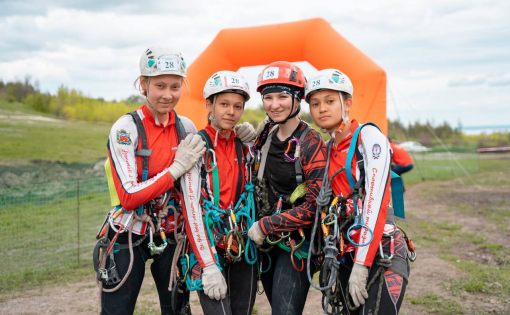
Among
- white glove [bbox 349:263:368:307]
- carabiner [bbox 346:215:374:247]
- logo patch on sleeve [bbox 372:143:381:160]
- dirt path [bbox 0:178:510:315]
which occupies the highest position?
logo patch on sleeve [bbox 372:143:381:160]

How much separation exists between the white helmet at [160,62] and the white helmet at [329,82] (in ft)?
3.21

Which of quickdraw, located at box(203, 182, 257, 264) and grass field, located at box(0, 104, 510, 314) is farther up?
quickdraw, located at box(203, 182, 257, 264)

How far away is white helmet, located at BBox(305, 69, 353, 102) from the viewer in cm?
337

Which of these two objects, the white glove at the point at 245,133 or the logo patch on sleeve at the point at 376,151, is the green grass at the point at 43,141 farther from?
the logo patch on sleeve at the point at 376,151

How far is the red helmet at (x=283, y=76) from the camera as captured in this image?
359 cm

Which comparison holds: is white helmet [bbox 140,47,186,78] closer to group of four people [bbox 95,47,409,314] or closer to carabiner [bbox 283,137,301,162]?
group of four people [bbox 95,47,409,314]

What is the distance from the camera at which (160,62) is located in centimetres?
348

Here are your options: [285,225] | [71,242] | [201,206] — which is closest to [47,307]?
[71,242]

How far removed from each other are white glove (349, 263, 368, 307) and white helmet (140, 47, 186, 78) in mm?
1880

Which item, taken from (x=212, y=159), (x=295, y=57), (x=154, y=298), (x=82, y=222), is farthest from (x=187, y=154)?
(x=82, y=222)

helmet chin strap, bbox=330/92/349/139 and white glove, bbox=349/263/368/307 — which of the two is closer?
white glove, bbox=349/263/368/307

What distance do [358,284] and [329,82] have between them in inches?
54.6

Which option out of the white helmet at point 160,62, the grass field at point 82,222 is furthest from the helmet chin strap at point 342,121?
the grass field at point 82,222

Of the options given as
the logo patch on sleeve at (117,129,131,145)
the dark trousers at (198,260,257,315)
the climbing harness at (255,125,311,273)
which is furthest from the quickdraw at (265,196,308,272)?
the logo patch on sleeve at (117,129,131,145)
